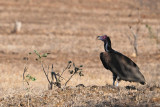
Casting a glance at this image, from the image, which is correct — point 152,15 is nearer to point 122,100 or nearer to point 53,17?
point 53,17

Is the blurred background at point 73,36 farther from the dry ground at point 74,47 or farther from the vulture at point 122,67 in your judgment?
the vulture at point 122,67

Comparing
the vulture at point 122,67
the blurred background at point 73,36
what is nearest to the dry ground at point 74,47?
the blurred background at point 73,36

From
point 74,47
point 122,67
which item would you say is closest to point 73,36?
point 74,47

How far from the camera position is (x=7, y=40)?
24.1m

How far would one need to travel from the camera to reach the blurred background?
14.1 metres

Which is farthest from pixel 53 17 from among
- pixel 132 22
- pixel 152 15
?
pixel 152 15

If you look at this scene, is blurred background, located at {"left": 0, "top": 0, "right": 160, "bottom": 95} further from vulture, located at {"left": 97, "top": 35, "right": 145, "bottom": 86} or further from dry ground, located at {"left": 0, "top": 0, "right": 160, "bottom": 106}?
vulture, located at {"left": 97, "top": 35, "right": 145, "bottom": 86}

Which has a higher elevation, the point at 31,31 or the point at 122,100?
the point at 31,31

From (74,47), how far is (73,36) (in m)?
4.67

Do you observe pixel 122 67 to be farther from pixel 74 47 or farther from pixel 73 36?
pixel 73 36

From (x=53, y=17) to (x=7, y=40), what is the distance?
49.4 ft

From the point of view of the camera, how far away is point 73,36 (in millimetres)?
26781

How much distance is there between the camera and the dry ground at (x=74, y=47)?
823 cm

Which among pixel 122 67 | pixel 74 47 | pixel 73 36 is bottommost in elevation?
pixel 122 67
